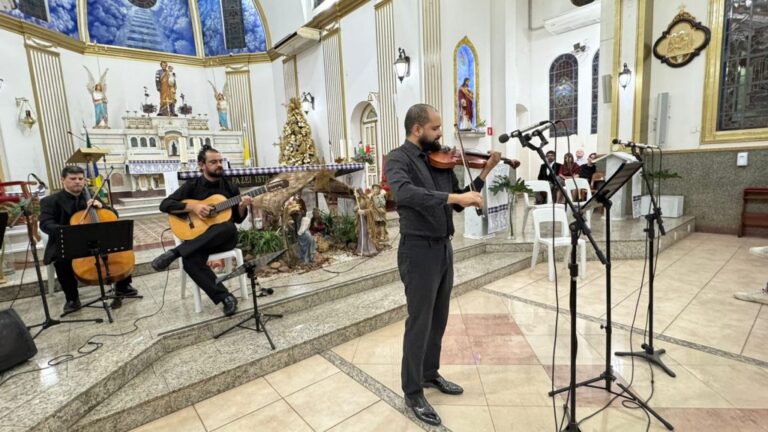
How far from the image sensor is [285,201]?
4117 millimetres

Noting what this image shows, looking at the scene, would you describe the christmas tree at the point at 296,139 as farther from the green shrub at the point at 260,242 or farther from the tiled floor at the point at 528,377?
the tiled floor at the point at 528,377

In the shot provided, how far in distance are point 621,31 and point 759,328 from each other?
6015 mm

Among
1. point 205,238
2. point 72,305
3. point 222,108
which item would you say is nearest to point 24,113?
point 222,108

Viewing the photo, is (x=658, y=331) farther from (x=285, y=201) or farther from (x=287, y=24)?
(x=287, y=24)

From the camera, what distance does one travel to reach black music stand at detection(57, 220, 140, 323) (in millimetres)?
2836

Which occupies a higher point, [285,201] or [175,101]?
[175,101]

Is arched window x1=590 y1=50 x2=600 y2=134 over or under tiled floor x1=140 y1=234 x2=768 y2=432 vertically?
over

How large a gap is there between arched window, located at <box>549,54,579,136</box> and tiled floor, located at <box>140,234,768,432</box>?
28.6ft

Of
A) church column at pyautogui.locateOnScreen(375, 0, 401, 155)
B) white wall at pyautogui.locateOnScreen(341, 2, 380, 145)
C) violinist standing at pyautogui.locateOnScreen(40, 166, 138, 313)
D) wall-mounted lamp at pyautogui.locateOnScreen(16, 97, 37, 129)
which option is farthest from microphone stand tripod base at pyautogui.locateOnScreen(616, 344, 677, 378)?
wall-mounted lamp at pyautogui.locateOnScreen(16, 97, 37, 129)

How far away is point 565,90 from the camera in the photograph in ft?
37.2

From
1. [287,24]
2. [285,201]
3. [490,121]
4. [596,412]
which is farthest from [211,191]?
[287,24]

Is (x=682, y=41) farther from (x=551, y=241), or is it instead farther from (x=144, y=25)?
(x=144, y=25)

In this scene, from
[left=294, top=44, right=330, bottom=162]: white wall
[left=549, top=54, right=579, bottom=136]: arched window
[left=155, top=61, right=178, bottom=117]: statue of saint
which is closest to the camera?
[left=549, top=54, right=579, bottom=136]: arched window

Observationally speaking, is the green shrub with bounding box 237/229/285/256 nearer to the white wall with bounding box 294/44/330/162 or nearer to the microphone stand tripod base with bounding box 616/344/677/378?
the microphone stand tripod base with bounding box 616/344/677/378
